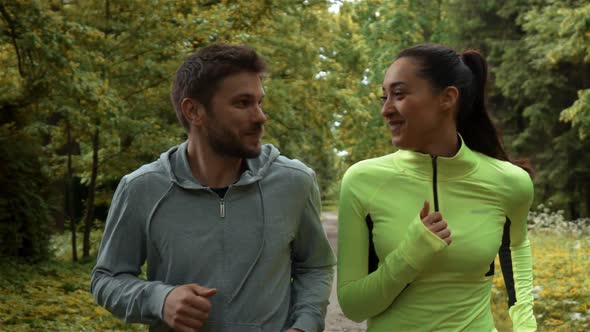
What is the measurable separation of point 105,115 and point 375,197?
27.8 feet

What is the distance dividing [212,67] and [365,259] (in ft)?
2.82

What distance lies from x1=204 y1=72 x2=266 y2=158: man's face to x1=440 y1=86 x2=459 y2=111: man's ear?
2.32ft

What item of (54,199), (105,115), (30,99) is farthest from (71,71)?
(54,199)

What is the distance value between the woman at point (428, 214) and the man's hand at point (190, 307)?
632 millimetres

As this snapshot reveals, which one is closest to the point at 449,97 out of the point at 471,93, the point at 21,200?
the point at 471,93

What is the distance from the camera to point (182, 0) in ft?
44.8

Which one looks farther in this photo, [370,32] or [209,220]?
[370,32]

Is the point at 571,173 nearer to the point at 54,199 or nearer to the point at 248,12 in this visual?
the point at 248,12

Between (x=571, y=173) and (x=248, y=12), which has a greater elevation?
(x=248, y=12)

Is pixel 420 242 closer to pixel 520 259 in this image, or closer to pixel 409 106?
pixel 409 106

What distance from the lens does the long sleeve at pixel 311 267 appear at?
128 inches

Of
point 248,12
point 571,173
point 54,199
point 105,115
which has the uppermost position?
point 248,12

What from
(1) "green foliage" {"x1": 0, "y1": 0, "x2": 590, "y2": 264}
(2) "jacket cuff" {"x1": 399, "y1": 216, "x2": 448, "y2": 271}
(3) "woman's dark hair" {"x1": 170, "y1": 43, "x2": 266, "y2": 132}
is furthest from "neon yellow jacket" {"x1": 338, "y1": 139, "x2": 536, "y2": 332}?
(1) "green foliage" {"x1": 0, "y1": 0, "x2": 590, "y2": 264}

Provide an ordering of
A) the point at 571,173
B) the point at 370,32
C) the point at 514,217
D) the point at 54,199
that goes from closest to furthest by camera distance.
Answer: the point at 514,217 < the point at 54,199 < the point at 571,173 < the point at 370,32
